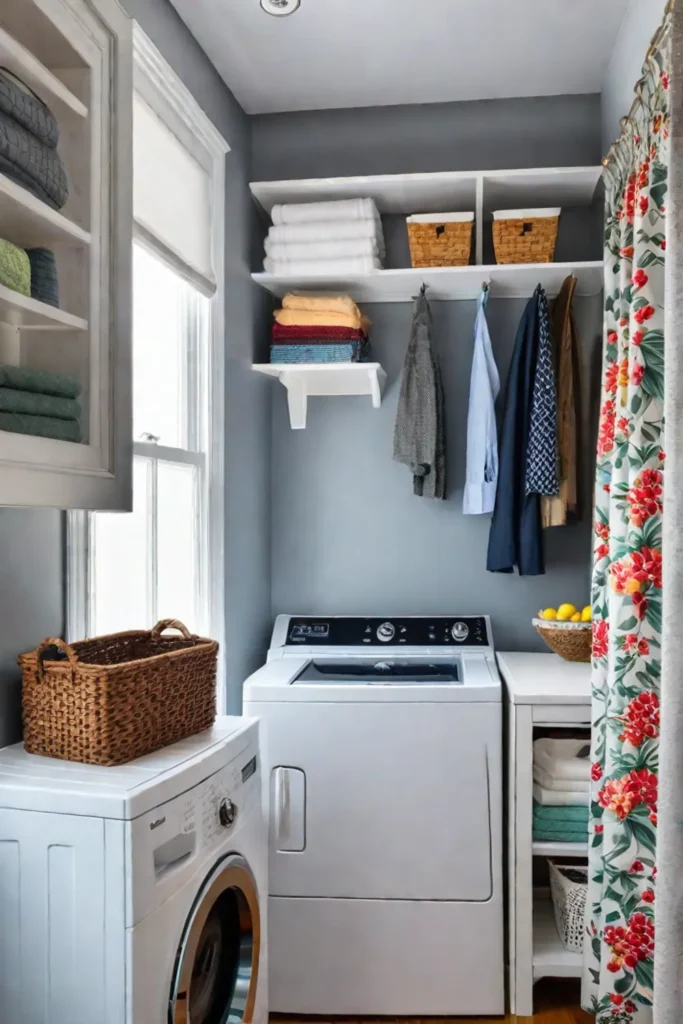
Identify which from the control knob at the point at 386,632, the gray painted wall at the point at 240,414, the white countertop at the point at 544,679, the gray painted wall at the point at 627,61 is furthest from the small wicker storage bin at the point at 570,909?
the gray painted wall at the point at 627,61

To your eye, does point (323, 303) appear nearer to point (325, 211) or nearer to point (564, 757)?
point (325, 211)

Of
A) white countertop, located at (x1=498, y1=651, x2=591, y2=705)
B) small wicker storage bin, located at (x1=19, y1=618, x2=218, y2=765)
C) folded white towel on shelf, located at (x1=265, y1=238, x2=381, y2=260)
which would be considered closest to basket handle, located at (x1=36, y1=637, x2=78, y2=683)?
small wicker storage bin, located at (x1=19, y1=618, x2=218, y2=765)

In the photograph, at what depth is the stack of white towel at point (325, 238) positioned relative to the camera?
8.98 feet

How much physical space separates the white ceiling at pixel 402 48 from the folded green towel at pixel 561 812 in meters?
2.20

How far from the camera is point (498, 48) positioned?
102 inches

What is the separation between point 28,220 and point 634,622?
1.42 meters

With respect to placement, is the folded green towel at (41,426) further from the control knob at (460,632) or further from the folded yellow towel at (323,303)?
the control knob at (460,632)

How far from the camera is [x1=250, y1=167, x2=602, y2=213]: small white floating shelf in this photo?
8.86 ft

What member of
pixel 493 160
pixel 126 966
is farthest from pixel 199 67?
pixel 126 966

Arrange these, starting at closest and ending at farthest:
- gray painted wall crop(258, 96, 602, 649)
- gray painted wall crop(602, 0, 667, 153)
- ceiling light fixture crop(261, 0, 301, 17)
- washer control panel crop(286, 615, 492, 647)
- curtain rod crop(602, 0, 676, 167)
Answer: curtain rod crop(602, 0, 676, 167)
gray painted wall crop(602, 0, 667, 153)
ceiling light fixture crop(261, 0, 301, 17)
washer control panel crop(286, 615, 492, 647)
gray painted wall crop(258, 96, 602, 649)

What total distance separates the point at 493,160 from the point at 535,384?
0.87 m

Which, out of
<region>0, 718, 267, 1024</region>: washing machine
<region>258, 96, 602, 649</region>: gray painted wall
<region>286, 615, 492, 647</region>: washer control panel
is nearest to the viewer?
<region>0, 718, 267, 1024</region>: washing machine

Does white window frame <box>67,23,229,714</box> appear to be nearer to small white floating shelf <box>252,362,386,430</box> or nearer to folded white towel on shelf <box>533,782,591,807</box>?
small white floating shelf <box>252,362,386,430</box>

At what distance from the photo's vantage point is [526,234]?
2748mm
